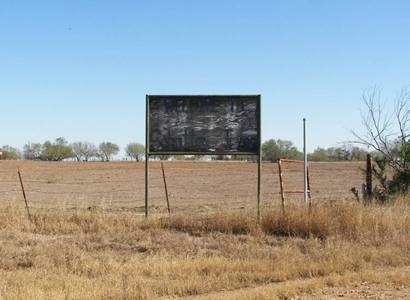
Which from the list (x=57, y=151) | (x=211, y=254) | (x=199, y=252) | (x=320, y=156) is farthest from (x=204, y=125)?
(x=57, y=151)

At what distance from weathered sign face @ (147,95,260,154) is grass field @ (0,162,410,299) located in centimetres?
212

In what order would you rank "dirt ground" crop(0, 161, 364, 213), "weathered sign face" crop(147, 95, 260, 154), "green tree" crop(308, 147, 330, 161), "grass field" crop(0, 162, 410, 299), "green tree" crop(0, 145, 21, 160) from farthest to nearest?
1. "green tree" crop(0, 145, 21, 160)
2. "green tree" crop(308, 147, 330, 161)
3. "dirt ground" crop(0, 161, 364, 213)
4. "weathered sign face" crop(147, 95, 260, 154)
5. "grass field" crop(0, 162, 410, 299)

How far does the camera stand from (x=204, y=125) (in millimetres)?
15734

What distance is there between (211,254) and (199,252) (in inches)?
11.0

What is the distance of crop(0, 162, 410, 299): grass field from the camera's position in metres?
8.07

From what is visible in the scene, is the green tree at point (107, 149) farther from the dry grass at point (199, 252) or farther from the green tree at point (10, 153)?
the dry grass at point (199, 252)

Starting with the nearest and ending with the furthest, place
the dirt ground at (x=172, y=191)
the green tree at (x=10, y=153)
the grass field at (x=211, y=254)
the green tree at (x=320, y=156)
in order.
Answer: the grass field at (x=211, y=254)
the dirt ground at (x=172, y=191)
the green tree at (x=320, y=156)
the green tree at (x=10, y=153)

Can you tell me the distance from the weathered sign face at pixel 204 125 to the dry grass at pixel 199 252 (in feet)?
7.17

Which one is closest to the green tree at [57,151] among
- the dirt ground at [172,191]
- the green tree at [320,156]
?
the green tree at [320,156]

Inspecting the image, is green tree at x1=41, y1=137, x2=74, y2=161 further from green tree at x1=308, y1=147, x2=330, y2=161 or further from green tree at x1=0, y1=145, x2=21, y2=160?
green tree at x1=308, y1=147, x2=330, y2=161

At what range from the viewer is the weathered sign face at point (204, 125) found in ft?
51.4

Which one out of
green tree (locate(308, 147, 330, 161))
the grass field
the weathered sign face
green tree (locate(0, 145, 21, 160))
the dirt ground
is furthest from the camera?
green tree (locate(0, 145, 21, 160))

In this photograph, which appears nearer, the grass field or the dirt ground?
the grass field

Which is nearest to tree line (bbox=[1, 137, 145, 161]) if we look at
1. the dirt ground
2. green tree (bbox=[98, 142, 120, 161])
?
green tree (bbox=[98, 142, 120, 161])
